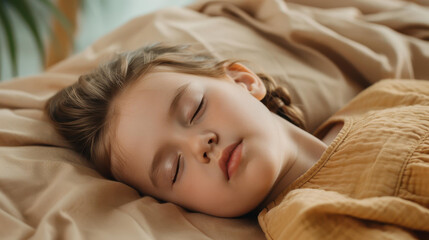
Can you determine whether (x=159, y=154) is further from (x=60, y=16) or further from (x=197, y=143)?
(x=60, y=16)

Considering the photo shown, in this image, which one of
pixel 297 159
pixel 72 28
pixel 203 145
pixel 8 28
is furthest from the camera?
pixel 72 28

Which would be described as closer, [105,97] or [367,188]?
[367,188]

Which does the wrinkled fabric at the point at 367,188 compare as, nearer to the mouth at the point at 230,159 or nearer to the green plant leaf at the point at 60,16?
the mouth at the point at 230,159

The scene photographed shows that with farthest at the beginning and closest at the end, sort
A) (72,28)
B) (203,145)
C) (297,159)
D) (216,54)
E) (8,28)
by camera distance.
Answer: (72,28), (8,28), (216,54), (297,159), (203,145)

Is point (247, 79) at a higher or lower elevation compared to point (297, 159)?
higher

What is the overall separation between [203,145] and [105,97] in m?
0.30

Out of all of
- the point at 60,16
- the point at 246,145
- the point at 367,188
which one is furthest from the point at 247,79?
the point at 60,16

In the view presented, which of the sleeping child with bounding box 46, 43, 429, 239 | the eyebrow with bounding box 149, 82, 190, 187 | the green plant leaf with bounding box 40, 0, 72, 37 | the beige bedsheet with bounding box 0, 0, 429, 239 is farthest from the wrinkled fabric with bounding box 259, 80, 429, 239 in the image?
the green plant leaf with bounding box 40, 0, 72, 37

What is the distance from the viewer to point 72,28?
6.93 ft

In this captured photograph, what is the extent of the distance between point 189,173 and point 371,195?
1.10ft

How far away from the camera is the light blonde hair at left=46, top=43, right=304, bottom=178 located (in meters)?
1.07

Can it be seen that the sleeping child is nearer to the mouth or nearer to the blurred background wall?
the mouth

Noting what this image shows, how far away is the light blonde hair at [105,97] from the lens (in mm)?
1067

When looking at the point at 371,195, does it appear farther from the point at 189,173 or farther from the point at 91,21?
the point at 91,21
